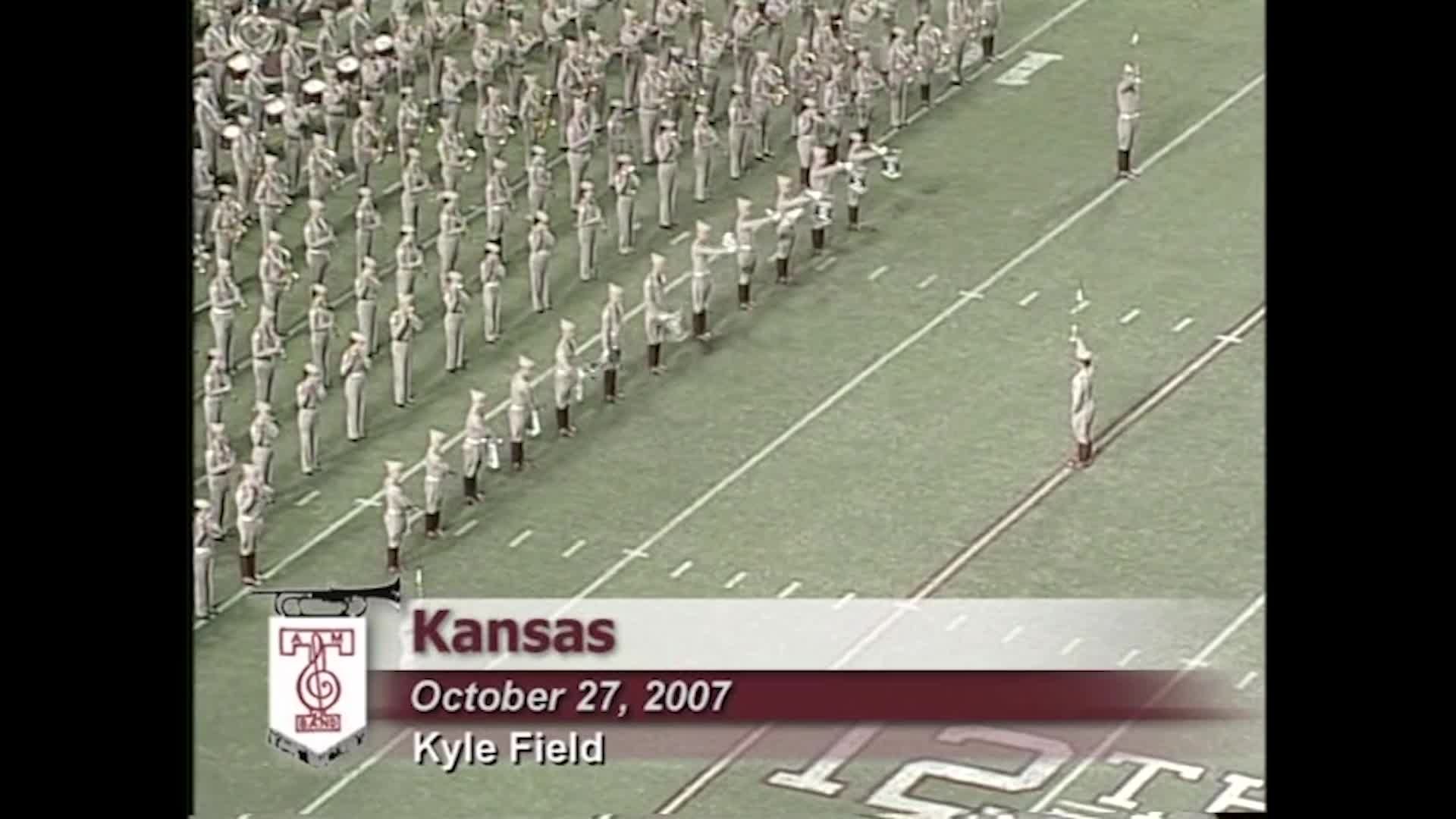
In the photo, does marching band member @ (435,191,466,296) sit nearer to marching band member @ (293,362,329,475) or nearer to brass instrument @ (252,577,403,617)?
marching band member @ (293,362,329,475)

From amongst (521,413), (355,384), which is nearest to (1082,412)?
(521,413)

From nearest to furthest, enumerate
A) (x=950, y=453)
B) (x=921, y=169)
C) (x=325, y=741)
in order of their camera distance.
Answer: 1. (x=325, y=741)
2. (x=950, y=453)
3. (x=921, y=169)

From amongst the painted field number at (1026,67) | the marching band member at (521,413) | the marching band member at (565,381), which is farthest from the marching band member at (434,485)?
the painted field number at (1026,67)

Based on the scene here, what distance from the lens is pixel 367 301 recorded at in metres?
38.3

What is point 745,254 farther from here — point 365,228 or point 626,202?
point 365,228

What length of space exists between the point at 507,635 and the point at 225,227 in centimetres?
492

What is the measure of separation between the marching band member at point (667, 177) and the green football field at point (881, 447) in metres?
0.11

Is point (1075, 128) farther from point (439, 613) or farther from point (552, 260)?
point (439, 613)

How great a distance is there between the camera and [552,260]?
3931 centimetres

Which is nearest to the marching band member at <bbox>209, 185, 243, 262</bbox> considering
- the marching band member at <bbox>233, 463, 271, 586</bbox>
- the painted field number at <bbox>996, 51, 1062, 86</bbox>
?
the marching band member at <bbox>233, 463, 271, 586</bbox>

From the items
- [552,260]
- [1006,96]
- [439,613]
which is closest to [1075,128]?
[1006,96]

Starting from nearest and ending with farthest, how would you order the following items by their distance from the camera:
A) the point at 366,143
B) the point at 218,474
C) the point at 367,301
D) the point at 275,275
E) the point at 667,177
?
1. the point at 218,474
2. the point at 367,301
3. the point at 275,275
4. the point at 667,177
5. the point at 366,143

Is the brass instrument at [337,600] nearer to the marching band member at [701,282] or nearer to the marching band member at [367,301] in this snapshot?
the marching band member at [367,301]
